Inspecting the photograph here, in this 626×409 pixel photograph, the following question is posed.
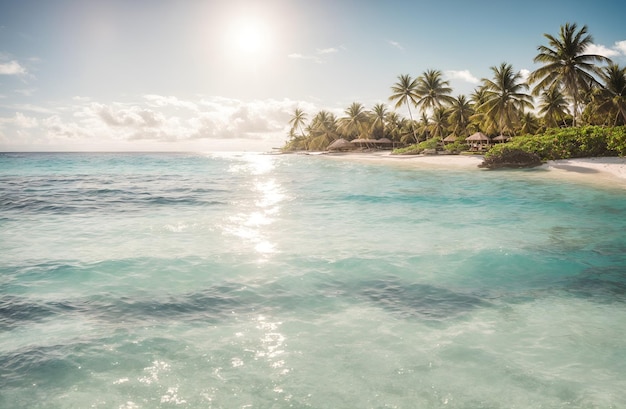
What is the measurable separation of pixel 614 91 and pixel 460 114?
21.7 m

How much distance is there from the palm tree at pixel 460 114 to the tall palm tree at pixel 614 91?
64.1 feet

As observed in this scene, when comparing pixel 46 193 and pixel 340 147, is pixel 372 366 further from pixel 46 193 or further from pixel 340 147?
pixel 340 147

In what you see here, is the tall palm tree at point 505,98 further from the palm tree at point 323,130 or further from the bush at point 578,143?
the palm tree at point 323,130

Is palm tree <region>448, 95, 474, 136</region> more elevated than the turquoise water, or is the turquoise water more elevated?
palm tree <region>448, 95, 474, 136</region>

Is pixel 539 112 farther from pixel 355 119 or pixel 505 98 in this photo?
pixel 355 119

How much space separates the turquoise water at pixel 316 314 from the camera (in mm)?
3781

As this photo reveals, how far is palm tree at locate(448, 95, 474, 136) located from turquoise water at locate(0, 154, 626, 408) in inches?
1869

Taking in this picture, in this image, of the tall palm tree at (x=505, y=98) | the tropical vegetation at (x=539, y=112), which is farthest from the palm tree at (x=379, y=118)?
the tall palm tree at (x=505, y=98)

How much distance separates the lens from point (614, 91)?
36594 mm

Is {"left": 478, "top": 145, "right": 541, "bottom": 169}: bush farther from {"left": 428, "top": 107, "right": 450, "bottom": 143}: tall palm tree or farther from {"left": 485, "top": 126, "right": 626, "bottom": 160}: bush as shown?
{"left": 428, "top": 107, "right": 450, "bottom": 143}: tall palm tree

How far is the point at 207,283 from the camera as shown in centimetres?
707

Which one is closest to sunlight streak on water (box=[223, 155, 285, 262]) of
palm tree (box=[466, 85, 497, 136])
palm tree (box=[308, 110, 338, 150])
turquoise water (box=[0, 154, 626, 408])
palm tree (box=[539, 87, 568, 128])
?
turquoise water (box=[0, 154, 626, 408])

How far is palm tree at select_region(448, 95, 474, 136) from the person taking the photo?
56.3m

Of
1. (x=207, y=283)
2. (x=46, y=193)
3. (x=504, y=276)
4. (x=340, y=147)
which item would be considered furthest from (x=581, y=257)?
(x=340, y=147)
